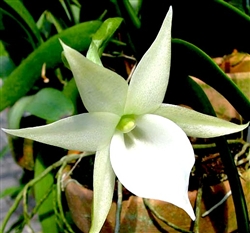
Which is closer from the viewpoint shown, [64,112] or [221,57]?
[64,112]

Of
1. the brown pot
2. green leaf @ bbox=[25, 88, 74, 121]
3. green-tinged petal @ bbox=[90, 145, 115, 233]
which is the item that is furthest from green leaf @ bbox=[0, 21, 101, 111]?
green-tinged petal @ bbox=[90, 145, 115, 233]

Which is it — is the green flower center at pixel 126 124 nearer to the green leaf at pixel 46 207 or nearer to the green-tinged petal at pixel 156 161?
the green-tinged petal at pixel 156 161

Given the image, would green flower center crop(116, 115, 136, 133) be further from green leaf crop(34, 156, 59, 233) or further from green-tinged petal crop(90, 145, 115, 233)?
green leaf crop(34, 156, 59, 233)

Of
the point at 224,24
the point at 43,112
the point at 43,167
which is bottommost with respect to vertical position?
the point at 43,167

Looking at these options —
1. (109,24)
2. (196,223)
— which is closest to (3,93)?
(109,24)

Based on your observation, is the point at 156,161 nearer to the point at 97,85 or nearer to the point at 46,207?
the point at 97,85

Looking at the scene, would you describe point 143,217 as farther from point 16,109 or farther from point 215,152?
point 16,109

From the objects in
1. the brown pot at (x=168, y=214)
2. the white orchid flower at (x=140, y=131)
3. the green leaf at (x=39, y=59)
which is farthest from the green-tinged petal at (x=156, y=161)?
the green leaf at (x=39, y=59)
